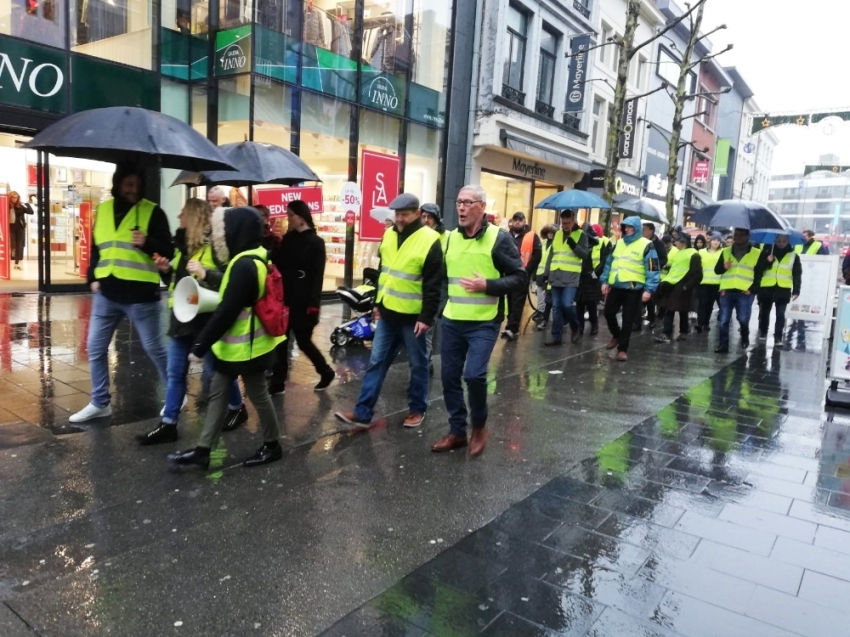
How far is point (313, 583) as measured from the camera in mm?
3066

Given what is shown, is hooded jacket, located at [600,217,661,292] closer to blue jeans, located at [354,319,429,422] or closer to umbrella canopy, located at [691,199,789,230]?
umbrella canopy, located at [691,199,789,230]

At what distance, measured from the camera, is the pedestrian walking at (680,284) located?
11.1 meters

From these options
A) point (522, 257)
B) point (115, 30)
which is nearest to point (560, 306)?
point (522, 257)

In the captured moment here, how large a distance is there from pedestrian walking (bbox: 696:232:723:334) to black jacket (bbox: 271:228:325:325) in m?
7.75

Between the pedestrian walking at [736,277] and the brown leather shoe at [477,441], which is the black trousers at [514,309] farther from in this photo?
the brown leather shoe at [477,441]

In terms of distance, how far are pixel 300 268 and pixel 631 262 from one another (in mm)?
4706

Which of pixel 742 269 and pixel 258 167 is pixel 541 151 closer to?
pixel 742 269

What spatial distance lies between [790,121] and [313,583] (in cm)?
2899

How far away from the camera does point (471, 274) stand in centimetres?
477

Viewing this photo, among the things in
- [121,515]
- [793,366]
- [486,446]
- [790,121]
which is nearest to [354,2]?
[793,366]

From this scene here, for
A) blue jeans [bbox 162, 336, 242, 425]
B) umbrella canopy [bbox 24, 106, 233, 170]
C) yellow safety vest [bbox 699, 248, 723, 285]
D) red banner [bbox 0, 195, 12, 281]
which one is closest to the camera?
umbrella canopy [bbox 24, 106, 233, 170]

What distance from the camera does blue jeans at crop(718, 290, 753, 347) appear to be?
10.1 m

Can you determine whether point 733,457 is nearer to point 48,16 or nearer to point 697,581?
point 697,581

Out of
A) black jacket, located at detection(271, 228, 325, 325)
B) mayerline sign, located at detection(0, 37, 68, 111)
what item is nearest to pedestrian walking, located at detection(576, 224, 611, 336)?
black jacket, located at detection(271, 228, 325, 325)
